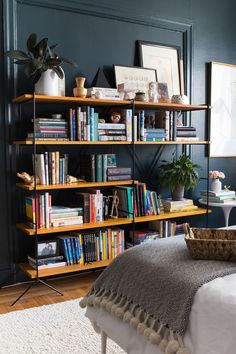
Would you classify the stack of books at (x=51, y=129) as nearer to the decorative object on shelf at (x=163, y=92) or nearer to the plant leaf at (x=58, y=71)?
the plant leaf at (x=58, y=71)

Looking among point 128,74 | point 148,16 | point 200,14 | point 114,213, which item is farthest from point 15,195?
point 200,14

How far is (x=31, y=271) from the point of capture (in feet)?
9.86

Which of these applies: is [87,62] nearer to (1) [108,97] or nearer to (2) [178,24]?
(1) [108,97]

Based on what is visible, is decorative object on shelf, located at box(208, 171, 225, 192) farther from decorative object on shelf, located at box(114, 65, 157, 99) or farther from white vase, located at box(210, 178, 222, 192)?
decorative object on shelf, located at box(114, 65, 157, 99)

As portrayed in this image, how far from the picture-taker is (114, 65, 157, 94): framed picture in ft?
11.4

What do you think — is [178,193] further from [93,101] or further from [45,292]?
[45,292]

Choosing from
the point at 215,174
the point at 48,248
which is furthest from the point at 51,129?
the point at 215,174

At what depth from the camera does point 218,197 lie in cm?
382

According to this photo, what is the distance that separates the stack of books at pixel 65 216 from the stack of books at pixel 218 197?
130 cm

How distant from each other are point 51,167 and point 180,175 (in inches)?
46.0

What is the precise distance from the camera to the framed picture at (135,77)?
11.4ft

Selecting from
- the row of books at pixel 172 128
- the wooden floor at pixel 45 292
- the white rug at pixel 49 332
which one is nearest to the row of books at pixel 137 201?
the row of books at pixel 172 128

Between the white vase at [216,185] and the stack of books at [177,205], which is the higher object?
A: the white vase at [216,185]

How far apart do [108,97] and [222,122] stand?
1506mm
